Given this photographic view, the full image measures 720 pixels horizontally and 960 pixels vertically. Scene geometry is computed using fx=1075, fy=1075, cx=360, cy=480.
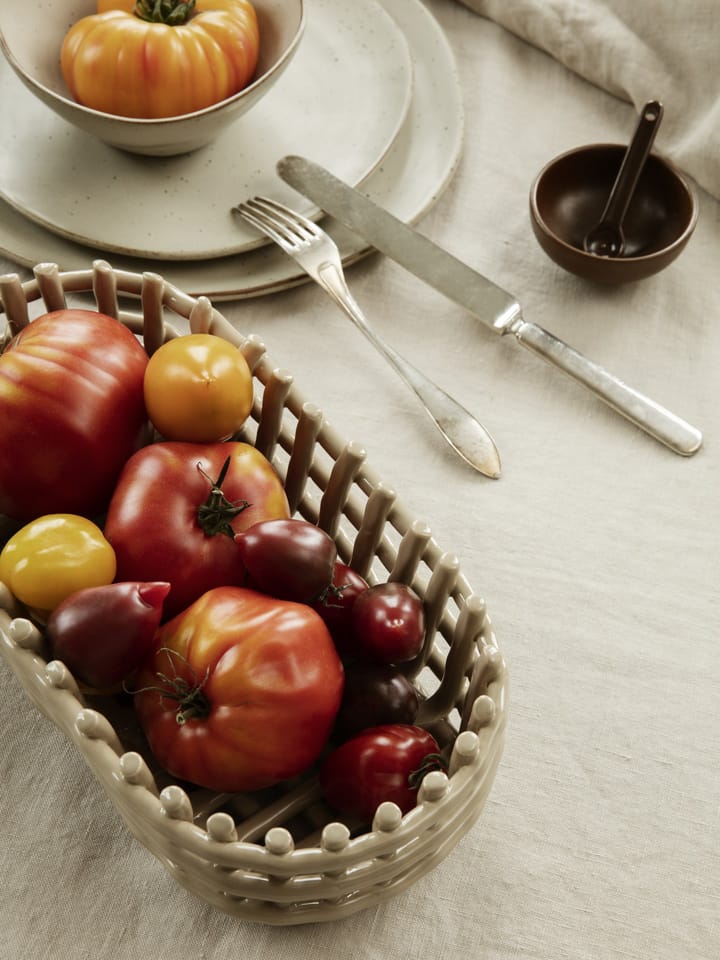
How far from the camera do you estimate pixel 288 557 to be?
581 mm

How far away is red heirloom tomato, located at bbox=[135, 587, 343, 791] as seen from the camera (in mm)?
541

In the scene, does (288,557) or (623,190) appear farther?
(623,190)

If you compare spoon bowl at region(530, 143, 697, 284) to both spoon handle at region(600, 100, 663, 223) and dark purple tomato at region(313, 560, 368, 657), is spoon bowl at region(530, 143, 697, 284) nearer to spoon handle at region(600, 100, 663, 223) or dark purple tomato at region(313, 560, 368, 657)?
spoon handle at region(600, 100, 663, 223)

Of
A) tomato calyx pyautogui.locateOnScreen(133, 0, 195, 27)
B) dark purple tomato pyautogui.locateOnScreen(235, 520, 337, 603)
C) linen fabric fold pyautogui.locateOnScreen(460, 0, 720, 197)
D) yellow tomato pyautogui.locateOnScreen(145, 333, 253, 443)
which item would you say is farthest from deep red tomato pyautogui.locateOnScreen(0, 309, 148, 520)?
linen fabric fold pyautogui.locateOnScreen(460, 0, 720, 197)

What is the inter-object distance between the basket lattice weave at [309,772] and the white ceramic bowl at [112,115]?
0.63ft

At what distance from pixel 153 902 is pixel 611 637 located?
1.19ft

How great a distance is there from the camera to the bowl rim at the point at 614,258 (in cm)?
91

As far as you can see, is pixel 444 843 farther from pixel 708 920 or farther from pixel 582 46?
pixel 582 46

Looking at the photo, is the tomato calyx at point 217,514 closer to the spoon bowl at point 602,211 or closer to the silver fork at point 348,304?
the silver fork at point 348,304

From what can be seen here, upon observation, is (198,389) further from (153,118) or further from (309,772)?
(153,118)

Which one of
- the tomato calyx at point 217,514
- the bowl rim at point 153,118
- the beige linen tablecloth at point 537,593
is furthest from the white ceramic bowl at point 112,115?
the tomato calyx at point 217,514

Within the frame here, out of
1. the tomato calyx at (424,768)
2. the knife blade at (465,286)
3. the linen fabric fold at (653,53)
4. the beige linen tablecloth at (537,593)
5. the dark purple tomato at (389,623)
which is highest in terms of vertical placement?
the linen fabric fold at (653,53)

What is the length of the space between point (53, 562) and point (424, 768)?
0.23 m

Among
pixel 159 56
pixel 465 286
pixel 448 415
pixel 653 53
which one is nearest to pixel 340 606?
pixel 448 415
